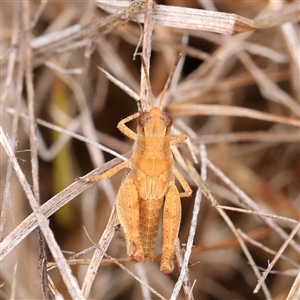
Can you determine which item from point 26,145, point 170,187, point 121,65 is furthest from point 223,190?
point 26,145

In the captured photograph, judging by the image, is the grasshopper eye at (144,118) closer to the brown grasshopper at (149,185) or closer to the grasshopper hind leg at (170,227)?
the brown grasshopper at (149,185)

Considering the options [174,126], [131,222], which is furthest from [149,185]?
[174,126]

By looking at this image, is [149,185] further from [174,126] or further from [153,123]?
[174,126]

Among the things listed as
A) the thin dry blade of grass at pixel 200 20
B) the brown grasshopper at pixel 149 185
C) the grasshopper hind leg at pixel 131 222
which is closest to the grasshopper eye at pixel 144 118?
the brown grasshopper at pixel 149 185

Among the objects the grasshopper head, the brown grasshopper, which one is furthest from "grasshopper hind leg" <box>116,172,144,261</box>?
the grasshopper head

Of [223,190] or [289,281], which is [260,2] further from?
[289,281]

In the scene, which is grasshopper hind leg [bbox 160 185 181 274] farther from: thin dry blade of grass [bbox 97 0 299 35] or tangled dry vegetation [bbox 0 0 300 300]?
thin dry blade of grass [bbox 97 0 299 35]

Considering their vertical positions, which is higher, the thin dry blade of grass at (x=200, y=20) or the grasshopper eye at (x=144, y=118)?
the thin dry blade of grass at (x=200, y=20)
